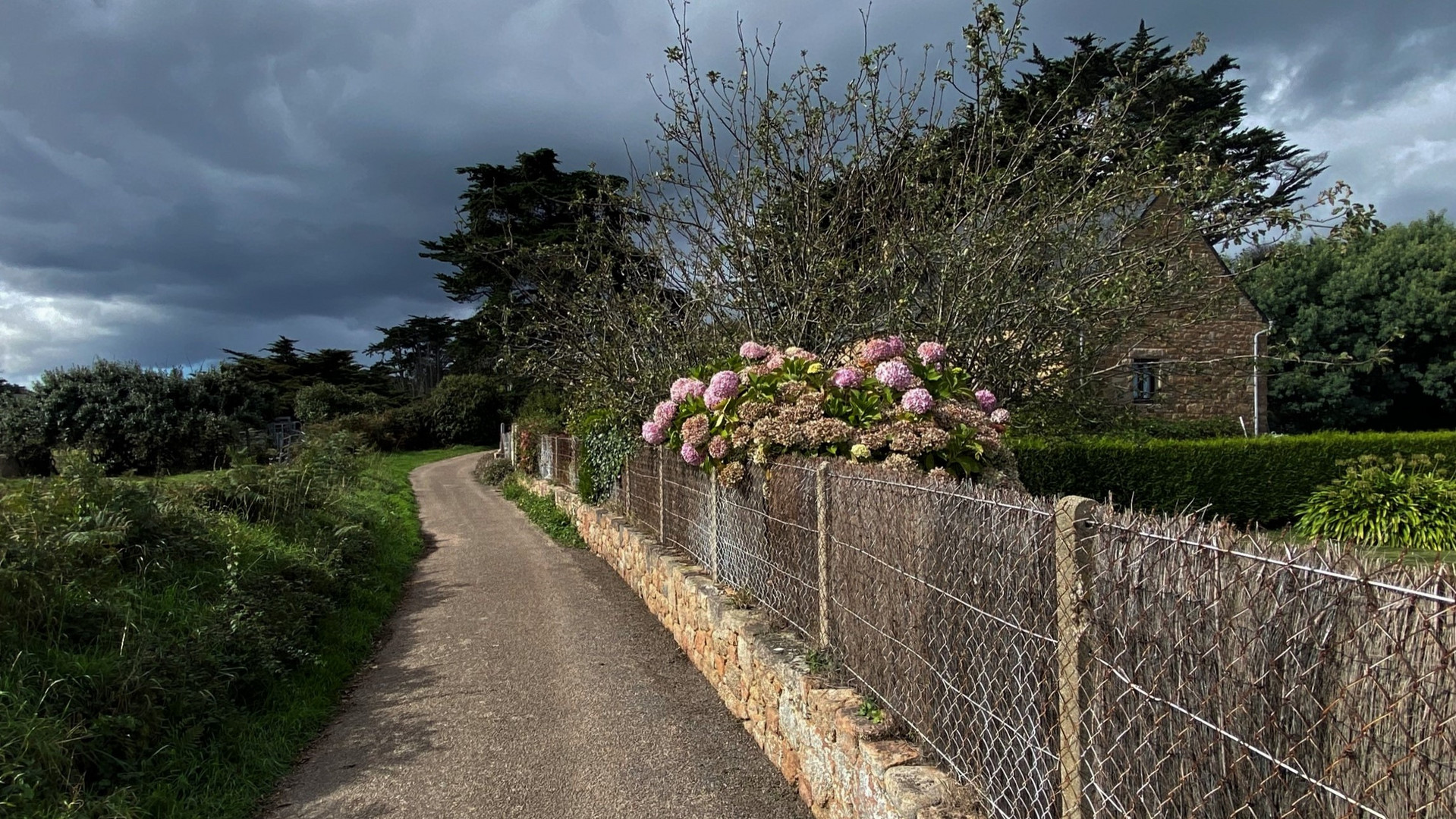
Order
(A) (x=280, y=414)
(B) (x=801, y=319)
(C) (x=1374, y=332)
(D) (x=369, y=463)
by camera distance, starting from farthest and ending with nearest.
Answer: (A) (x=280, y=414) < (C) (x=1374, y=332) < (D) (x=369, y=463) < (B) (x=801, y=319)

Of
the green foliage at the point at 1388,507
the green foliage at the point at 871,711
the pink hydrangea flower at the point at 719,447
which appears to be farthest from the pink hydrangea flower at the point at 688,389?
the green foliage at the point at 1388,507

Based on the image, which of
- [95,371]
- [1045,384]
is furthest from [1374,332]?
[95,371]

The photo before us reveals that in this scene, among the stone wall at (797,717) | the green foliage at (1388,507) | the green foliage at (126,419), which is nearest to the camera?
the stone wall at (797,717)

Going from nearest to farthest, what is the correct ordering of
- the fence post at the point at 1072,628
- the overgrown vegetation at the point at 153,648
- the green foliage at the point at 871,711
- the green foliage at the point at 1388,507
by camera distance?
the fence post at the point at 1072,628 → the green foliage at the point at 871,711 → the overgrown vegetation at the point at 153,648 → the green foliage at the point at 1388,507

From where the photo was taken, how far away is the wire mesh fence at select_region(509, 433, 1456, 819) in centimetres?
138

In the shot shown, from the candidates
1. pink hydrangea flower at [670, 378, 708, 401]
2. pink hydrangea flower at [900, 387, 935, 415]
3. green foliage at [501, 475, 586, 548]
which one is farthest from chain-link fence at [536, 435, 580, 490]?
pink hydrangea flower at [900, 387, 935, 415]

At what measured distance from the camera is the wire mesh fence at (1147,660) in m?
1.38

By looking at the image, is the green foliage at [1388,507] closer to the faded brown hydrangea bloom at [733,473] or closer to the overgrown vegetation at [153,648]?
the faded brown hydrangea bloom at [733,473]

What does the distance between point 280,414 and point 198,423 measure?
1093 cm

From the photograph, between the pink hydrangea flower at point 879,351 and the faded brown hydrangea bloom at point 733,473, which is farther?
the pink hydrangea flower at point 879,351

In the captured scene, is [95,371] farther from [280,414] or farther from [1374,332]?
[1374,332]

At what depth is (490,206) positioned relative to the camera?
27.1m

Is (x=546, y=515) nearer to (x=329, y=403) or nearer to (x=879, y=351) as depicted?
(x=879, y=351)

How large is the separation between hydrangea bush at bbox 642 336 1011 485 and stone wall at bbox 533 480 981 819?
41.5 inches
